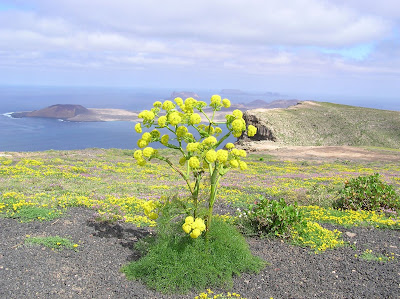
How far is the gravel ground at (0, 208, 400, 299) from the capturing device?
21.1 feet

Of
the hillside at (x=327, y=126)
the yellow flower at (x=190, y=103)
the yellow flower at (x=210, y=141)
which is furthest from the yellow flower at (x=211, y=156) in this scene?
the hillside at (x=327, y=126)

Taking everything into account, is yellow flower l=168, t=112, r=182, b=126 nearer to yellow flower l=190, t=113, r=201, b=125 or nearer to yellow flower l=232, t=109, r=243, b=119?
yellow flower l=190, t=113, r=201, b=125

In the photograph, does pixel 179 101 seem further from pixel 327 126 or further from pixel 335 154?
pixel 327 126

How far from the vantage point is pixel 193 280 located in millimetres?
6543

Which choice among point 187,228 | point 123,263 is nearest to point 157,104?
point 187,228

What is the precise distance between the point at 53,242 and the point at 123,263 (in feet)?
5.96

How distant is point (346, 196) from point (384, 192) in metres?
1.26

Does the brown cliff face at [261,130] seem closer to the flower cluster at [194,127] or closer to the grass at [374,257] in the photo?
the grass at [374,257]

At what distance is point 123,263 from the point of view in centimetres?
751

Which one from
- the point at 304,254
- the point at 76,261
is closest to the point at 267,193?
the point at 304,254

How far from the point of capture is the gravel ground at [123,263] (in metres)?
6.42

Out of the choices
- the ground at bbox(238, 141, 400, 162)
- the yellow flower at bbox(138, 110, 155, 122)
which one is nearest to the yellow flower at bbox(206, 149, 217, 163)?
the yellow flower at bbox(138, 110, 155, 122)

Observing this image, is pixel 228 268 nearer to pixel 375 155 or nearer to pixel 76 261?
pixel 76 261

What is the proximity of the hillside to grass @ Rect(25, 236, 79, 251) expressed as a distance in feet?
204
